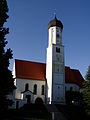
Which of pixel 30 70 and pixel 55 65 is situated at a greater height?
pixel 55 65

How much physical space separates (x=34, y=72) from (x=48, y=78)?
3858 millimetres

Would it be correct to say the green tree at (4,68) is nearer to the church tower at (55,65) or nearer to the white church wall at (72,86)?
the church tower at (55,65)

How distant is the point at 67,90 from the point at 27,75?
9786 mm

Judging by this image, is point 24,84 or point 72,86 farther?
point 72,86

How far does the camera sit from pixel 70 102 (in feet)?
147

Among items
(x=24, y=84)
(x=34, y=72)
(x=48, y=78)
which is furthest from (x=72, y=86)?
(x=24, y=84)

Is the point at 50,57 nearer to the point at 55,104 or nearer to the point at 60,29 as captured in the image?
the point at 60,29

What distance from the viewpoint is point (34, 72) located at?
46688mm

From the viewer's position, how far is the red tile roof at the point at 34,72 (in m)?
45.0

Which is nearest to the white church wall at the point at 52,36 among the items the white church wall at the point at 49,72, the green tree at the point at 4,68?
the white church wall at the point at 49,72

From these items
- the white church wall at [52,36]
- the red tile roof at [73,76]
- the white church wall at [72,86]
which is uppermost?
the white church wall at [52,36]

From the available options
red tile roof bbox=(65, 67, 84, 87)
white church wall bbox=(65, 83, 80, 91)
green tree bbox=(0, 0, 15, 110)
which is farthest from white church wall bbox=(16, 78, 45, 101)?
green tree bbox=(0, 0, 15, 110)

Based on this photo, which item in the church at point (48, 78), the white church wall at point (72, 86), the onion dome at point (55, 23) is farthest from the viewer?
the white church wall at point (72, 86)

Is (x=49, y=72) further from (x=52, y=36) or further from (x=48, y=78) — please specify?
(x=52, y=36)
